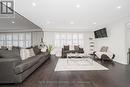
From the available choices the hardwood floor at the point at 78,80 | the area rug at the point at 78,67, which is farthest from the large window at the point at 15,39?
the hardwood floor at the point at 78,80

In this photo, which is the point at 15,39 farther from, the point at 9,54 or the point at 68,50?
the point at 9,54

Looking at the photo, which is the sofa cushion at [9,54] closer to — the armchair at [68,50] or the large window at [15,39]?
the large window at [15,39]

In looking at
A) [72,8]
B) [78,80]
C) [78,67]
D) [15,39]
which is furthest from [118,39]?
[15,39]

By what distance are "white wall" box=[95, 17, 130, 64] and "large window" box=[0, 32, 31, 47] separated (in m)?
6.93

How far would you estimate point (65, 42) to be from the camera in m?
11.4

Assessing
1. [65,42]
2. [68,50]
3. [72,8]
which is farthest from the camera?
[65,42]

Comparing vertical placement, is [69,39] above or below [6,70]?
above

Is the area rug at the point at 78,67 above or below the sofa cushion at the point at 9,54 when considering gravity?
below

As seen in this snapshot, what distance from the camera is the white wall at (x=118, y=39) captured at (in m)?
5.93

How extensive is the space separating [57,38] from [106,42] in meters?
4.69

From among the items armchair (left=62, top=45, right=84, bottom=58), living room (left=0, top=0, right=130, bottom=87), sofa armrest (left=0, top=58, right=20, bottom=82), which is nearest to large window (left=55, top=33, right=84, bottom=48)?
living room (left=0, top=0, right=130, bottom=87)

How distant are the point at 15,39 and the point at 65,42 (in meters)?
4.56

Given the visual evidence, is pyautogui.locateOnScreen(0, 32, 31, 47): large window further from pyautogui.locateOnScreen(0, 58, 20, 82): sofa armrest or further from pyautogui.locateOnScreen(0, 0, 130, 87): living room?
pyautogui.locateOnScreen(0, 58, 20, 82): sofa armrest

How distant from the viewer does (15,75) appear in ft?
9.89
